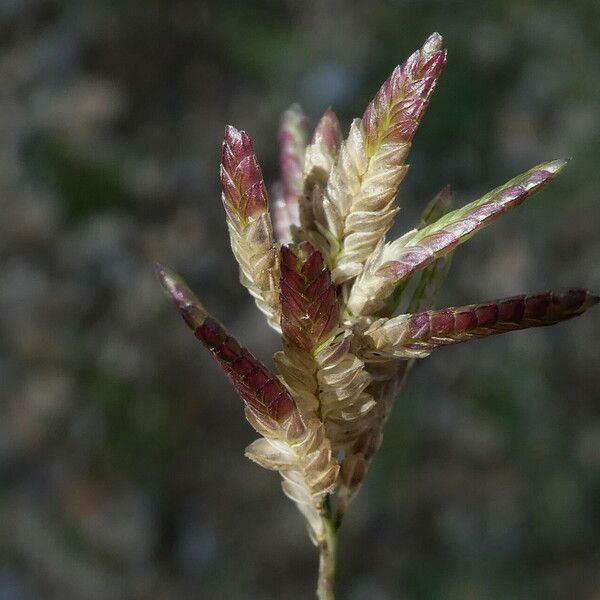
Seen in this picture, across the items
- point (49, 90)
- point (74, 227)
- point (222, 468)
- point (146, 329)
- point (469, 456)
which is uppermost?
point (49, 90)

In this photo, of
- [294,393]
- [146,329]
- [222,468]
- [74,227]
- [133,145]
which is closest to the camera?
[294,393]

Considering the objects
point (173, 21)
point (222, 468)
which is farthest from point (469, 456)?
point (173, 21)

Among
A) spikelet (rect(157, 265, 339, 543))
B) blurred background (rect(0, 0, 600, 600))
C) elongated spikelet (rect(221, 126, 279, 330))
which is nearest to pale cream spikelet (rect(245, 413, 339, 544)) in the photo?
spikelet (rect(157, 265, 339, 543))

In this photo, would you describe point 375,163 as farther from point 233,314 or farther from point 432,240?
point 233,314

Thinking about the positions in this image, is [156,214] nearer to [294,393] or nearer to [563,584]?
[563,584]

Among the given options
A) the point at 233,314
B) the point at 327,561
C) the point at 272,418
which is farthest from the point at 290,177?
the point at 233,314

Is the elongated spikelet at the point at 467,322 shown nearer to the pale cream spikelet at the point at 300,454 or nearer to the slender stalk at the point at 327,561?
the pale cream spikelet at the point at 300,454

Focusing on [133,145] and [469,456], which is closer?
[469,456]
